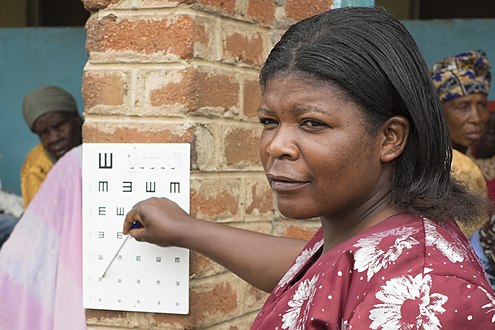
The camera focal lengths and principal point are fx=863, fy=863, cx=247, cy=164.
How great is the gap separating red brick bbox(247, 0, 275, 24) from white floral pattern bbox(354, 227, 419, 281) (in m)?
1.15

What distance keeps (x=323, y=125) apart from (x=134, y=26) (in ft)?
2.85

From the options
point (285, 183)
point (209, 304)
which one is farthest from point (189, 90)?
point (285, 183)

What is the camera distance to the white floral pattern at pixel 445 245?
1.39m

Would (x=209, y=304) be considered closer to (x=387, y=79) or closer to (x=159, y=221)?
(x=159, y=221)

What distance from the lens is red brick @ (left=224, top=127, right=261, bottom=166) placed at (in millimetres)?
2322

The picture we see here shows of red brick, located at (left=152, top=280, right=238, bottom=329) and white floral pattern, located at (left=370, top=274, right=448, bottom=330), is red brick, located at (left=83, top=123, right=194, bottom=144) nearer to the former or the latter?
red brick, located at (left=152, top=280, right=238, bottom=329)

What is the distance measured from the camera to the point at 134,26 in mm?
2197

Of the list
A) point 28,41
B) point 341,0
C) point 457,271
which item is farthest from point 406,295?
point 28,41

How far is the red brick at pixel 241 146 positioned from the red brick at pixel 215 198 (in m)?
0.06

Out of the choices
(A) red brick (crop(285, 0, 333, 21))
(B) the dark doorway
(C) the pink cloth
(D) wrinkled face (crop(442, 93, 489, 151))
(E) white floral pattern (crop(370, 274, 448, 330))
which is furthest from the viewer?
(B) the dark doorway

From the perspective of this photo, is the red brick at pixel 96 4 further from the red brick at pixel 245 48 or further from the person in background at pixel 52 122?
the person in background at pixel 52 122

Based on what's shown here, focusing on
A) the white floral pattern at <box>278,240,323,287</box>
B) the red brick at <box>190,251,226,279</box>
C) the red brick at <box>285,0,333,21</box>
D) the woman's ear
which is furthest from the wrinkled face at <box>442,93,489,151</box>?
the woman's ear

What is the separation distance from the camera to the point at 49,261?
2.56 metres

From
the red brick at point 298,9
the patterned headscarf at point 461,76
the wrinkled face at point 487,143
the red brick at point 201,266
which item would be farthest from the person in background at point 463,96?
the red brick at point 201,266
